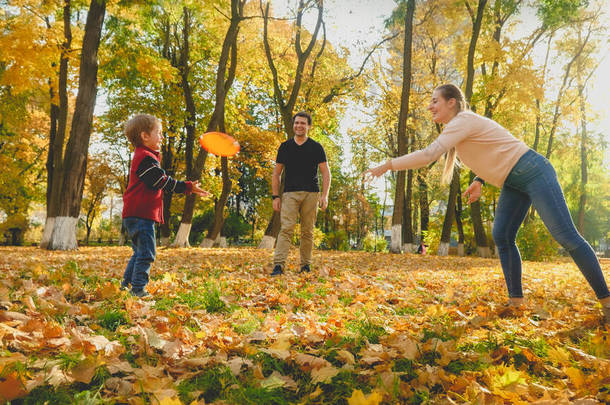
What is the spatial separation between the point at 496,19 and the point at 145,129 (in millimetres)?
17912

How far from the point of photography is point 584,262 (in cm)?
289

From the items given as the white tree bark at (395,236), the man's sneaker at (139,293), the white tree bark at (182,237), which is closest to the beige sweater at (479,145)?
the man's sneaker at (139,293)

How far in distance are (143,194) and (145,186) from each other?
0.08 meters

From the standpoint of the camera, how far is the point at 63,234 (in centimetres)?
1037

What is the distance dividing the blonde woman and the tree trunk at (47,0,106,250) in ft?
32.6

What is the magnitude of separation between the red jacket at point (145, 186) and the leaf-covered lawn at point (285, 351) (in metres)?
0.77

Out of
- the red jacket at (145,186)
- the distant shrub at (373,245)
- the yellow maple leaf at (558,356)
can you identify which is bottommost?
the distant shrub at (373,245)

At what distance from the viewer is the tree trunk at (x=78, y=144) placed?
1037cm

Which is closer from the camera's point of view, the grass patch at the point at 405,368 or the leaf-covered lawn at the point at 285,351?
the leaf-covered lawn at the point at 285,351

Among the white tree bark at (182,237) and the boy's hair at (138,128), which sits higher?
the boy's hair at (138,128)

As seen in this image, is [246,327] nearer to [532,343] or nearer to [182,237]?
[532,343]

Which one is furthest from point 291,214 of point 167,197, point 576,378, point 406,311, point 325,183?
Answer: point 167,197

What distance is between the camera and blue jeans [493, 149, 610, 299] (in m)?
2.89

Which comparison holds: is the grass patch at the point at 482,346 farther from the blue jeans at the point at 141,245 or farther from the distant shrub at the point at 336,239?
the distant shrub at the point at 336,239
